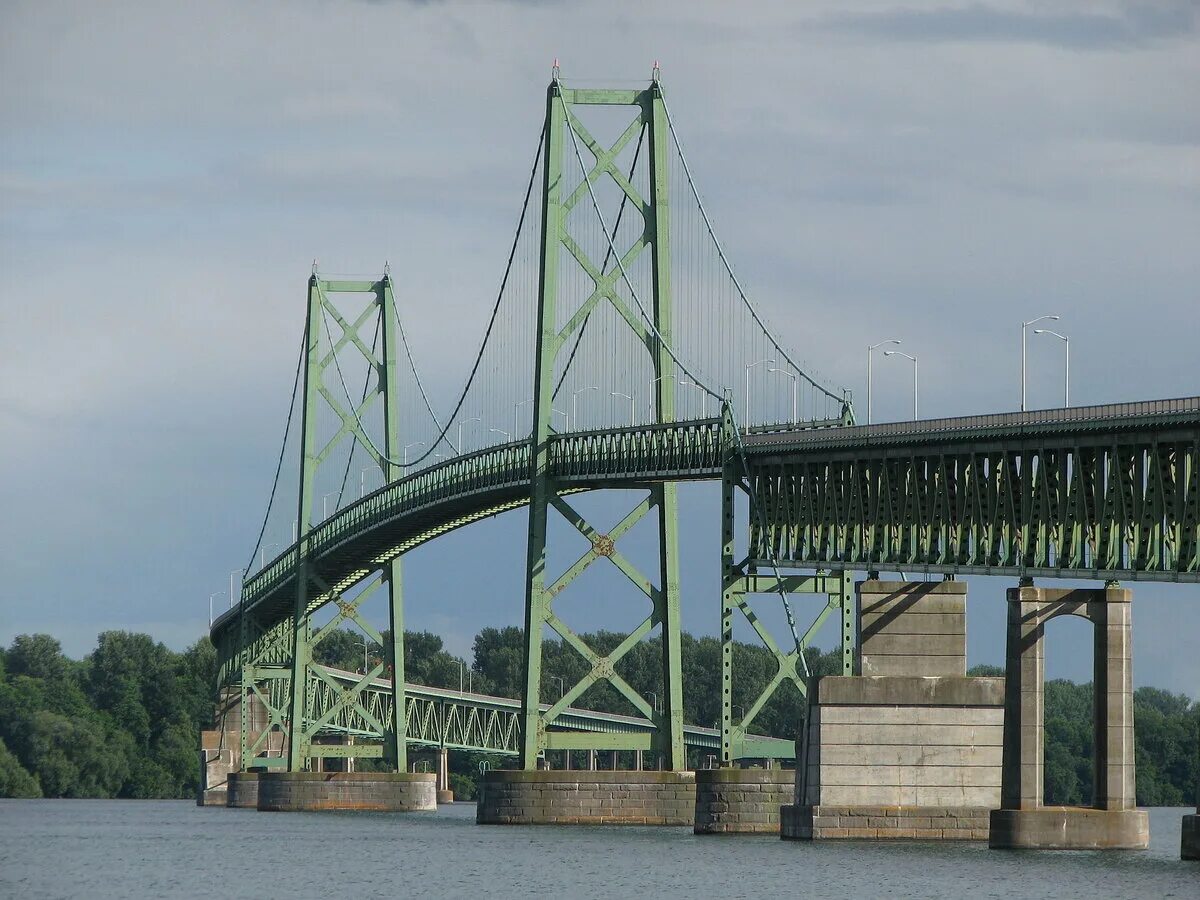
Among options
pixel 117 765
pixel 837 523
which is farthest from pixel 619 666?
pixel 837 523

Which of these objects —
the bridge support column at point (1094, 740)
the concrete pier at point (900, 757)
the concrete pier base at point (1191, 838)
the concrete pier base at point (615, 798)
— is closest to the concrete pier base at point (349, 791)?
the concrete pier base at point (615, 798)

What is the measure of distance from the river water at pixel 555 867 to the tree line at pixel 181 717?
77.3 meters

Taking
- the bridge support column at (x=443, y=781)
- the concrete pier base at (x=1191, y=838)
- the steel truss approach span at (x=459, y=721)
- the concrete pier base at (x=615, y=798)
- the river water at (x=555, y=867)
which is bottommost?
the river water at (x=555, y=867)

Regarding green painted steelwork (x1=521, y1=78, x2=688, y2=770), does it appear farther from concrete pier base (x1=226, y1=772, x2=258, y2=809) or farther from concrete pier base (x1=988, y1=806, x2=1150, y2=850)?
concrete pier base (x1=226, y1=772, x2=258, y2=809)

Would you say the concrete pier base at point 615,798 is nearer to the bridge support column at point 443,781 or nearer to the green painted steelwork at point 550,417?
the green painted steelwork at point 550,417

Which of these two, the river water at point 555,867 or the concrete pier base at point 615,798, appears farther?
the concrete pier base at point 615,798

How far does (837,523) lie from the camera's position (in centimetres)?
7219

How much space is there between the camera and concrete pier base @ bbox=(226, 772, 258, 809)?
12612 centimetres

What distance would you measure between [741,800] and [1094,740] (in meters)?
14.6

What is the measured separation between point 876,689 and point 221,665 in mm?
83928

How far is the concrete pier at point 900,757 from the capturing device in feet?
224

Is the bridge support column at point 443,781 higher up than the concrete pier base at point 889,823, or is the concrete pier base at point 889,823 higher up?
the bridge support column at point 443,781

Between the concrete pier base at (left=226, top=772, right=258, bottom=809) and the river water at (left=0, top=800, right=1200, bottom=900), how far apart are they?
3672 centimetres

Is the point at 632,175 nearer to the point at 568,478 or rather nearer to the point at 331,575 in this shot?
the point at 568,478
